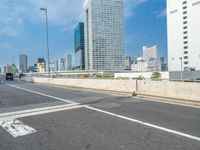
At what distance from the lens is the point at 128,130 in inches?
282

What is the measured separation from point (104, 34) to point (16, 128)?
5064 inches

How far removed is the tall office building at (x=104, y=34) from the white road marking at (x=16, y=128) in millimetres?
118594

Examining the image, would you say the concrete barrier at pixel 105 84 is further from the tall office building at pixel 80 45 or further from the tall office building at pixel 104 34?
the tall office building at pixel 80 45

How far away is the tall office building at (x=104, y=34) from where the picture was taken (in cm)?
12912

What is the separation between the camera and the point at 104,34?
134 meters

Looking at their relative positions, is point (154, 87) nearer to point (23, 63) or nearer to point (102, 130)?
point (102, 130)

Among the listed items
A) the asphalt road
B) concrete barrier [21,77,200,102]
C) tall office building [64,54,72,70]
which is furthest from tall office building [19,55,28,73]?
the asphalt road

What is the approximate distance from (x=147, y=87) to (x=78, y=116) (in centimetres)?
761

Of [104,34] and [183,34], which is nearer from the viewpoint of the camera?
[183,34]

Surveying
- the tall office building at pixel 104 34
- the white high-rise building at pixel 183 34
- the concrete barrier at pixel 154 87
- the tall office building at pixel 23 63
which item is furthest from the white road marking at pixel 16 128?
the tall office building at pixel 23 63

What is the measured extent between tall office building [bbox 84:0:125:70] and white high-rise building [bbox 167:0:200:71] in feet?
85.1

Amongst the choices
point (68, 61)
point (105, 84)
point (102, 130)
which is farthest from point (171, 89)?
point (68, 61)

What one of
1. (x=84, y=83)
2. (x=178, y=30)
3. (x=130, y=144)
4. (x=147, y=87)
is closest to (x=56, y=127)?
(x=130, y=144)

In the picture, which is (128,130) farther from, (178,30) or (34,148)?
(178,30)
